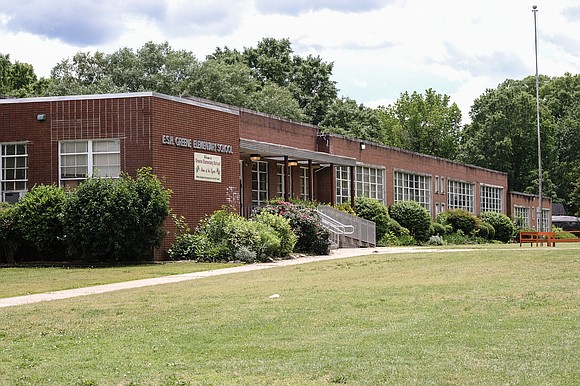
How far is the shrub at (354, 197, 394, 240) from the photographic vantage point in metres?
45.4

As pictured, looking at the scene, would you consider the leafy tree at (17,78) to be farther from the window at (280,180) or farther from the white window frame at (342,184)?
the window at (280,180)

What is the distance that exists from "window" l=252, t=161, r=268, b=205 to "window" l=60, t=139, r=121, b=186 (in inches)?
392

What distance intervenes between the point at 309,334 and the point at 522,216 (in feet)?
219

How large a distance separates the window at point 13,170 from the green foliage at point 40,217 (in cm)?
241

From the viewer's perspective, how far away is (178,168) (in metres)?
31.0

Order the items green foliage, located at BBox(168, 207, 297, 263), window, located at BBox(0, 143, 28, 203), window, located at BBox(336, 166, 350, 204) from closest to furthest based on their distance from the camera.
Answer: green foliage, located at BBox(168, 207, 297, 263)
window, located at BBox(0, 143, 28, 203)
window, located at BBox(336, 166, 350, 204)

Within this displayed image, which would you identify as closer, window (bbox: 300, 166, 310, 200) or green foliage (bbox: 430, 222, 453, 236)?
window (bbox: 300, 166, 310, 200)

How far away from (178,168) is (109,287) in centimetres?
1116

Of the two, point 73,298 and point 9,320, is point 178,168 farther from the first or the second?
point 9,320

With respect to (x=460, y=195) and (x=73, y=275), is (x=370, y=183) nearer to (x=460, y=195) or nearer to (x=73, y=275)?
(x=460, y=195)

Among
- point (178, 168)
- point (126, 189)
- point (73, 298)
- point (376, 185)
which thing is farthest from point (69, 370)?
point (376, 185)

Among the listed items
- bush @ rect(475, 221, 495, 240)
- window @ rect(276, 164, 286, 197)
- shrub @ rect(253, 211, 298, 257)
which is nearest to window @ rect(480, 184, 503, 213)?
bush @ rect(475, 221, 495, 240)

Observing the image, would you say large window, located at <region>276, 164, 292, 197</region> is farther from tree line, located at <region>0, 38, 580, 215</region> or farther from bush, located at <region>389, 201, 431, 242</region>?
tree line, located at <region>0, 38, 580, 215</region>

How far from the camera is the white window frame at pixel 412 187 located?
53.7m
